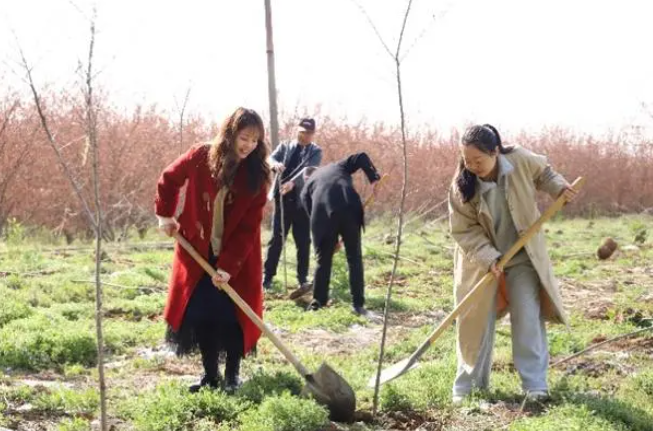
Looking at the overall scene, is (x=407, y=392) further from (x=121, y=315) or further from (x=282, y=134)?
(x=282, y=134)

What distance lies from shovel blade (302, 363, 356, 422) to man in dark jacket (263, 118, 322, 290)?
12.7ft

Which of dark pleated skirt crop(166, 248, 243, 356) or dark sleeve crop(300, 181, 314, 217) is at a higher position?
dark sleeve crop(300, 181, 314, 217)

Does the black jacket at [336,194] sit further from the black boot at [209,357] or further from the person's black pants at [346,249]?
the black boot at [209,357]

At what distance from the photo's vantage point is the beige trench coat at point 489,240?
181 inches

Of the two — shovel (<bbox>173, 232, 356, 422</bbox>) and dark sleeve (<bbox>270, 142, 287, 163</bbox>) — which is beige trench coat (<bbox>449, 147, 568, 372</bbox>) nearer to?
shovel (<bbox>173, 232, 356, 422</bbox>)

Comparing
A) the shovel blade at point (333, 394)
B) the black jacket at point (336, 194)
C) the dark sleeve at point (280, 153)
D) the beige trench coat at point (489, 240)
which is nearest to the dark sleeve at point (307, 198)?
the black jacket at point (336, 194)

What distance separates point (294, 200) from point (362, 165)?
1289 mm

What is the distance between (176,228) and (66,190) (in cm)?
981

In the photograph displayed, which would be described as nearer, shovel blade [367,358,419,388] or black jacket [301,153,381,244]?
shovel blade [367,358,419,388]

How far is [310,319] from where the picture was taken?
23.9 feet

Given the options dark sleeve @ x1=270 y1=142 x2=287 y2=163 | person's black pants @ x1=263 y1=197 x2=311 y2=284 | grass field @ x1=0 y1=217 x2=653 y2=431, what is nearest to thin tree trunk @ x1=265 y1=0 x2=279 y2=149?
grass field @ x1=0 y1=217 x2=653 y2=431

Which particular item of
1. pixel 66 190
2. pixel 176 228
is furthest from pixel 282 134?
pixel 176 228

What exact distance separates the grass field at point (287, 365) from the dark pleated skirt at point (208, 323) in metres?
0.25

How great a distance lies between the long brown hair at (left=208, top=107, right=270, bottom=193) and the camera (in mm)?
4527
